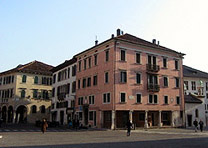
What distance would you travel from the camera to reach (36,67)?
60.8m

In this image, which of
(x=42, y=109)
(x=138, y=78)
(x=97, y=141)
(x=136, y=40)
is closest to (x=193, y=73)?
(x=136, y=40)

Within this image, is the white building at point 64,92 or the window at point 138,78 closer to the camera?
the window at point 138,78

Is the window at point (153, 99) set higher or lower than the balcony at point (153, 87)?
lower

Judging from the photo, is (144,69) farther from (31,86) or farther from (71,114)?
(31,86)

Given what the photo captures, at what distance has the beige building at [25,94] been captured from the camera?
185 ft

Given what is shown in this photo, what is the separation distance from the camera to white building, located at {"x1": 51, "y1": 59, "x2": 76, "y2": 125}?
45166 mm

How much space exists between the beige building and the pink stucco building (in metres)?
19.5

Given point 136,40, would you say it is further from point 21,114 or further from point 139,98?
point 21,114

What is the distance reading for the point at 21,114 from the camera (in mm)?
57719

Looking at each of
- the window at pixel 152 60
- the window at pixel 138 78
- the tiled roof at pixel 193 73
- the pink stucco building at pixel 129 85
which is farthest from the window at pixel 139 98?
the tiled roof at pixel 193 73

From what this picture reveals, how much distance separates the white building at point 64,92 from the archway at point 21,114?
7.99 metres

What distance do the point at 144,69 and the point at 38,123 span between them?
19359mm

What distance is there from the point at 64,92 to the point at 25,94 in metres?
13.7

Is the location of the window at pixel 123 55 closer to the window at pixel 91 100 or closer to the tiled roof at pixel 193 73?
the window at pixel 91 100
